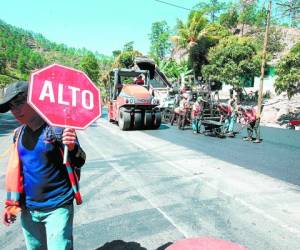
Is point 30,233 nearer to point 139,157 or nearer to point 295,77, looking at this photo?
point 139,157

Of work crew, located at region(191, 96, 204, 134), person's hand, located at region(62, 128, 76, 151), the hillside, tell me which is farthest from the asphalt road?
the hillside

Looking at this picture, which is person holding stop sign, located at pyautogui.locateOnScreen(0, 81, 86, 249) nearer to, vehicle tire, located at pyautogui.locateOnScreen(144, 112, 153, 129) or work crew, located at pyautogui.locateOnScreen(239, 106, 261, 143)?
work crew, located at pyautogui.locateOnScreen(239, 106, 261, 143)

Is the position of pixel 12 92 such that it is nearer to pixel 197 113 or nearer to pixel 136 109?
Answer: pixel 197 113

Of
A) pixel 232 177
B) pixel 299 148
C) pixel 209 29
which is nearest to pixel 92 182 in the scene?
pixel 232 177

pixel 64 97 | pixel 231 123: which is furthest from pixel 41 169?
pixel 231 123

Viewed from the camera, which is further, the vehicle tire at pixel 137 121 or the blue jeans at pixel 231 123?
the vehicle tire at pixel 137 121

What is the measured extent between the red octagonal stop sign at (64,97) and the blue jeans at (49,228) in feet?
2.52

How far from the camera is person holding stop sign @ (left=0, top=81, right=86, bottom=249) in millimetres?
2578

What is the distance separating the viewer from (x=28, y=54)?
425 ft

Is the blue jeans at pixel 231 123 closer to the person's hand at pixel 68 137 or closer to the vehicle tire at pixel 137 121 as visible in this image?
the vehicle tire at pixel 137 121

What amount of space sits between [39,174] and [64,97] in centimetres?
68

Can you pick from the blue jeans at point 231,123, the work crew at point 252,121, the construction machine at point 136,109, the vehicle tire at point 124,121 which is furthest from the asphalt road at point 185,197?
the construction machine at point 136,109

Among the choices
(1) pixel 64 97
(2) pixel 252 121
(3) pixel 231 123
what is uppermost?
(1) pixel 64 97

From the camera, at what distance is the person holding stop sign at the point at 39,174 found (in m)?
Answer: 2.58
